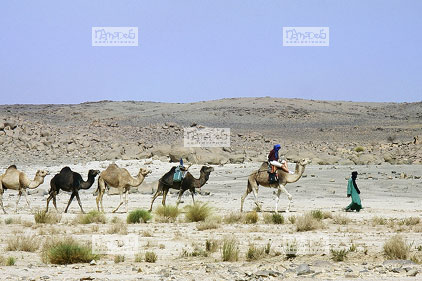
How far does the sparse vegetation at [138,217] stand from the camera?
58.4 feet

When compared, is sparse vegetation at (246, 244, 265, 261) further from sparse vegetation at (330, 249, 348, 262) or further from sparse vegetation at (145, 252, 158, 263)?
sparse vegetation at (145, 252, 158, 263)

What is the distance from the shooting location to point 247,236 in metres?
14.8

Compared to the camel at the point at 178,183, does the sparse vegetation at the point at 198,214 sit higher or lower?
lower

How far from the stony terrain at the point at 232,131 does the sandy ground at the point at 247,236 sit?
13492 millimetres

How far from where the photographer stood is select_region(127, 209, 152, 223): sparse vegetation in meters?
17.8

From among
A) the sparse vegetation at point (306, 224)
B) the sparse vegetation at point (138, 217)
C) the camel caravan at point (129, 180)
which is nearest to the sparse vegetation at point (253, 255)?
the sparse vegetation at point (306, 224)

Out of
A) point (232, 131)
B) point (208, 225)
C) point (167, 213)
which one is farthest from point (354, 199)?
point (232, 131)

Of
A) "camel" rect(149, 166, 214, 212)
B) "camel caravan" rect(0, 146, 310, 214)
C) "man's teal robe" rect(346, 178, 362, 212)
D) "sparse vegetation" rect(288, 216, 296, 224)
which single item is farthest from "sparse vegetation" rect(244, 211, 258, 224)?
"man's teal robe" rect(346, 178, 362, 212)

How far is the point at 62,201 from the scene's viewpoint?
Result: 25.7m

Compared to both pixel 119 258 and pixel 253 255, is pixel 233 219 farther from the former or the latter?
pixel 119 258

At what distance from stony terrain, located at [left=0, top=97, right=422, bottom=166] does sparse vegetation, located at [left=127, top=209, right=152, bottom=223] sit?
68.9 feet

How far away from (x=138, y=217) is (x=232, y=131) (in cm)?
5714

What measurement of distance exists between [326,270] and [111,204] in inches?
561

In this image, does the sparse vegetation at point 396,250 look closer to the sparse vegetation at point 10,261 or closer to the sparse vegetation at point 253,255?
the sparse vegetation at point 253,255
